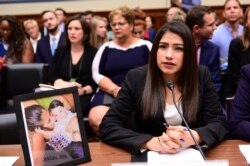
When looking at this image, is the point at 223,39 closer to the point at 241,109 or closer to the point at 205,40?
the point at 205,40

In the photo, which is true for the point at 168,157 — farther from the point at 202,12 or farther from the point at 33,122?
the point at 202,12

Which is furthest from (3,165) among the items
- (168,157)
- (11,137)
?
(168,157)

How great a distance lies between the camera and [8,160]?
1.42 metres

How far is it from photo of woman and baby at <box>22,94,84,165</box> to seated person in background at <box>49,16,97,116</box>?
197 centimetres

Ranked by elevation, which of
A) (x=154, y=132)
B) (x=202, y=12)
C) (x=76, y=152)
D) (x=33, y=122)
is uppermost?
(x=202, y=12)

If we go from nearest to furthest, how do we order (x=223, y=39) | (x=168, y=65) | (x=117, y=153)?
(x=117, y=153), (x=168, y=65), (x=223, y=39)

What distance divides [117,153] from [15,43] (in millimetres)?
2751

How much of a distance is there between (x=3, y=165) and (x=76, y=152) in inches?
10.2

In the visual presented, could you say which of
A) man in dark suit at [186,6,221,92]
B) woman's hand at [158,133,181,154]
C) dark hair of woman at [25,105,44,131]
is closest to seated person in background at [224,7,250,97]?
man in dark suit at [186,6,221,92]

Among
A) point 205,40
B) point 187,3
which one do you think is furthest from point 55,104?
point 187,3

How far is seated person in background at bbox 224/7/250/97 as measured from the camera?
299cm

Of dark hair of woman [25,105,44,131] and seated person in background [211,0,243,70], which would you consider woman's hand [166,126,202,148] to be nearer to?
dark hair of woman [25,105,44,131]

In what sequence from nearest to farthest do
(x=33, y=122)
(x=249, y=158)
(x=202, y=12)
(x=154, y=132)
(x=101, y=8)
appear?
1. (x=33, y=122)
2. (x=249, y=158)
3. (x=154, y=132)
4. (x=202, y=12)
5. (x=101, y=8)

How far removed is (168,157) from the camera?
1.41 metres
